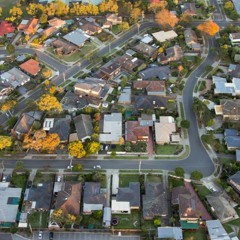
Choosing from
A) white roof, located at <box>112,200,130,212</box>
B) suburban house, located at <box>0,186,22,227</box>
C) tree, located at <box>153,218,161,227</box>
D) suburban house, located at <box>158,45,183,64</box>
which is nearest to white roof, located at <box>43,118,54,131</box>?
suburban house, located at <box>0,186,22,227</box>

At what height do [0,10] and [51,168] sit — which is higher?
[0,10]

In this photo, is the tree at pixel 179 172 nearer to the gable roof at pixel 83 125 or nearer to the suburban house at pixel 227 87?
the gable roof at pixel 83 125

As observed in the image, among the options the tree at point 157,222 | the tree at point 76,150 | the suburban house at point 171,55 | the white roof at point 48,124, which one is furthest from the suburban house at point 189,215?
the suburban house at point 171,55

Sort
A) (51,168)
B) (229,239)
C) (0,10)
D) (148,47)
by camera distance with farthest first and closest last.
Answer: (0,10), (148,47), (51,168), (229,239)

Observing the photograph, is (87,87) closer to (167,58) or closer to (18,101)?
(18,101)

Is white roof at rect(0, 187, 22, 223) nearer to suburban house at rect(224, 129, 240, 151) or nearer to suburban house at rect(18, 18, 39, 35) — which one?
suburban house at rect(224, 129, 240, 151)

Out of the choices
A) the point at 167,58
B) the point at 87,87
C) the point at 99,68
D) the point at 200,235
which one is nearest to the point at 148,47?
the point at 167,58
